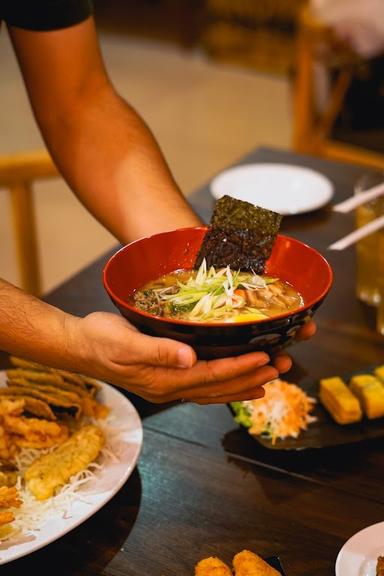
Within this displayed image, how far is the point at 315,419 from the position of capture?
1511 millimetres

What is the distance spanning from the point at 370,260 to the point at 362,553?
894mm

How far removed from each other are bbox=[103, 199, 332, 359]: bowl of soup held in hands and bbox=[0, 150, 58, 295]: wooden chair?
4.19 ft

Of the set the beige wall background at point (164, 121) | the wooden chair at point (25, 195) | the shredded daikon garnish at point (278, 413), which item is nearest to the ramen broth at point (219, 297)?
the shredded daikon garnish at point (278, 413)

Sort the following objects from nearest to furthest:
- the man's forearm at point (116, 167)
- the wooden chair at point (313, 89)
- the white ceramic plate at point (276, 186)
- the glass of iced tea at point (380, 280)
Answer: the man's forearm at point (116, 167), the glass of iced tea at point (380, 280), the white ceramic plate at point (276, 186), the wooden chair at point (313, 89)

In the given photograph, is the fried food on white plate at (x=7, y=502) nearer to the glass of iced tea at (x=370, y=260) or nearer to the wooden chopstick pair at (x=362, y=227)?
the wooden chopstick pair at (x=362, y=227)

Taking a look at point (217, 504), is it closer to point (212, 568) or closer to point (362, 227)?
point (212, 568)

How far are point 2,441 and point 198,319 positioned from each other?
456 mm

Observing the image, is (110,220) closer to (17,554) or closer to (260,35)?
(17,554)

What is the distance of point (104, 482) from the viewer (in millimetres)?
1327

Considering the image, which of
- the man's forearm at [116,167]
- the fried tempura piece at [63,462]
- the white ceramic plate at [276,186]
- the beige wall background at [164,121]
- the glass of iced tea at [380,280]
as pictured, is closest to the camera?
the fried tempura piece at [63,462]

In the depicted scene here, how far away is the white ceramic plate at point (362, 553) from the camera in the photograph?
1.15 m

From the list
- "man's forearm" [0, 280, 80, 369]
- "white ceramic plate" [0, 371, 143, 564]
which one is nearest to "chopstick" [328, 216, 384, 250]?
"white ceramic plate" [0, 371, 143, 564]

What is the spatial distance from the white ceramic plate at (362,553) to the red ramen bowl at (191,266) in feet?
1.04

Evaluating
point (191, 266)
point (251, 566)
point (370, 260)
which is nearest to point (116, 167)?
point (191, 266)
